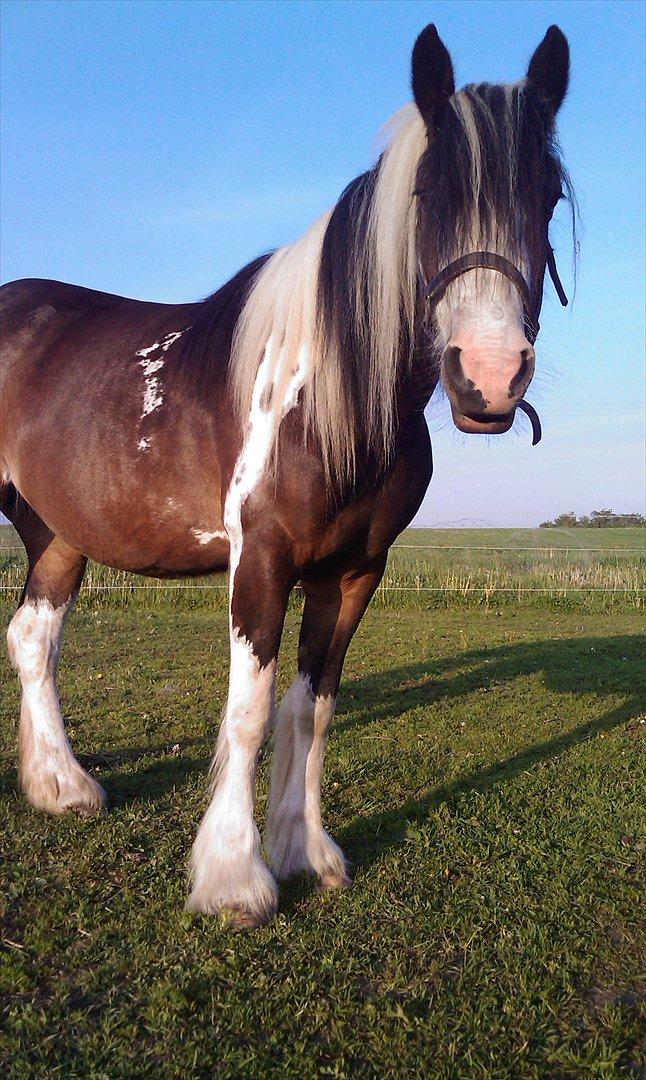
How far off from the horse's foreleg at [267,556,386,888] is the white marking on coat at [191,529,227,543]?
42 centimetres

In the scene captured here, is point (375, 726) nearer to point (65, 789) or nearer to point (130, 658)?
point (65, 789)

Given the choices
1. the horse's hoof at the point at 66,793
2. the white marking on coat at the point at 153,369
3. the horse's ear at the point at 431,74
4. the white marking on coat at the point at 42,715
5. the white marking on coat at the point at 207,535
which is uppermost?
the horse's ear at the point at 431,74

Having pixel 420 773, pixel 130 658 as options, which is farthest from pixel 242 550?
pixel 130 658

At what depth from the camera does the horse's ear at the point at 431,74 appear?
2.49 meters

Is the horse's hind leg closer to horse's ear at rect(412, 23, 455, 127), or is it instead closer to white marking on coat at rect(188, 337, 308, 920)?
white marking on coat at rect(188, 337, 308, 920)

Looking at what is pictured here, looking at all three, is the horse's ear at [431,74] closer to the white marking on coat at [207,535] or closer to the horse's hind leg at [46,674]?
the white marking on coat at [207,535]

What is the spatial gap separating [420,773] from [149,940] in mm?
2235

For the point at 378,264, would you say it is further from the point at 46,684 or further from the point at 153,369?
the point at 46,684

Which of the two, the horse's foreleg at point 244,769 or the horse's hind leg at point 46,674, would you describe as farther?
the horse's hind leg at point 46,674

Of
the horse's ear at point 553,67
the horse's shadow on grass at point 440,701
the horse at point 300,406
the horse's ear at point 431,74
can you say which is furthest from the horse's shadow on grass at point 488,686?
the horse's ear at point 553,67

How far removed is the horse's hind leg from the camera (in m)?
4.05

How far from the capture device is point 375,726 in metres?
5.86

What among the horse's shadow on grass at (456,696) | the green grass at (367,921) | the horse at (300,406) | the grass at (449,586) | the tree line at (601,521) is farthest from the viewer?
the tree line at (601,521)

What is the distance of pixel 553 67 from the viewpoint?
2.68 metres
